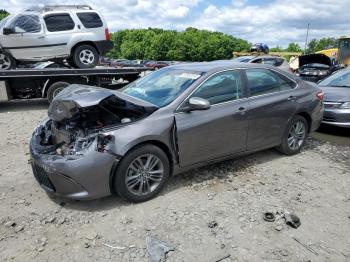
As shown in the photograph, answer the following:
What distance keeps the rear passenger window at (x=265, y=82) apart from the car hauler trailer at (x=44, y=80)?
651 centimetres

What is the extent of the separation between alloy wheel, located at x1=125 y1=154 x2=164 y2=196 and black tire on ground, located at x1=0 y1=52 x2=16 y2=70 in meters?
7.83

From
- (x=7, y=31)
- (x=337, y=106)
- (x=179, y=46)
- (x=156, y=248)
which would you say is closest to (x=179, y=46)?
(x=179, y=46)

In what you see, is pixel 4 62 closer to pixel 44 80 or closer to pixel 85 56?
pixel 44 80

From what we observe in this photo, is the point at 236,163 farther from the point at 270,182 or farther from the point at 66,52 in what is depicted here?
the point at 66,52

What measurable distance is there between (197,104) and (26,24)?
7.69 m

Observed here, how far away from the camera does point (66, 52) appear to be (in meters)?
10.6

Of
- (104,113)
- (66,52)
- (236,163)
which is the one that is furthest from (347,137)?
(66,52)

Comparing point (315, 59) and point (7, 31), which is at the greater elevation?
point (7, 31)

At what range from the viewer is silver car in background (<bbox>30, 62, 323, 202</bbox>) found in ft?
12.7

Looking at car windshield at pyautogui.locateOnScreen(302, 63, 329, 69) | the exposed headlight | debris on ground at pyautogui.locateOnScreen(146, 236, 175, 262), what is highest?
the exposed headlight

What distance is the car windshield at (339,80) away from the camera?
26.3ft

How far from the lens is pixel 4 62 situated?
10266 millimetres

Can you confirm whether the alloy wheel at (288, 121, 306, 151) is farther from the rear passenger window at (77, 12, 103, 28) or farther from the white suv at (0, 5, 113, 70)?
the rear passenger window at (77, 12, 103, 28)

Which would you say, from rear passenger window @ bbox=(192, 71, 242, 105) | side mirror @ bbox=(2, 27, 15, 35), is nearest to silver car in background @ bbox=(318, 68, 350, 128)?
rear passenger window @ bbox=(192, 71, 242, 105)
